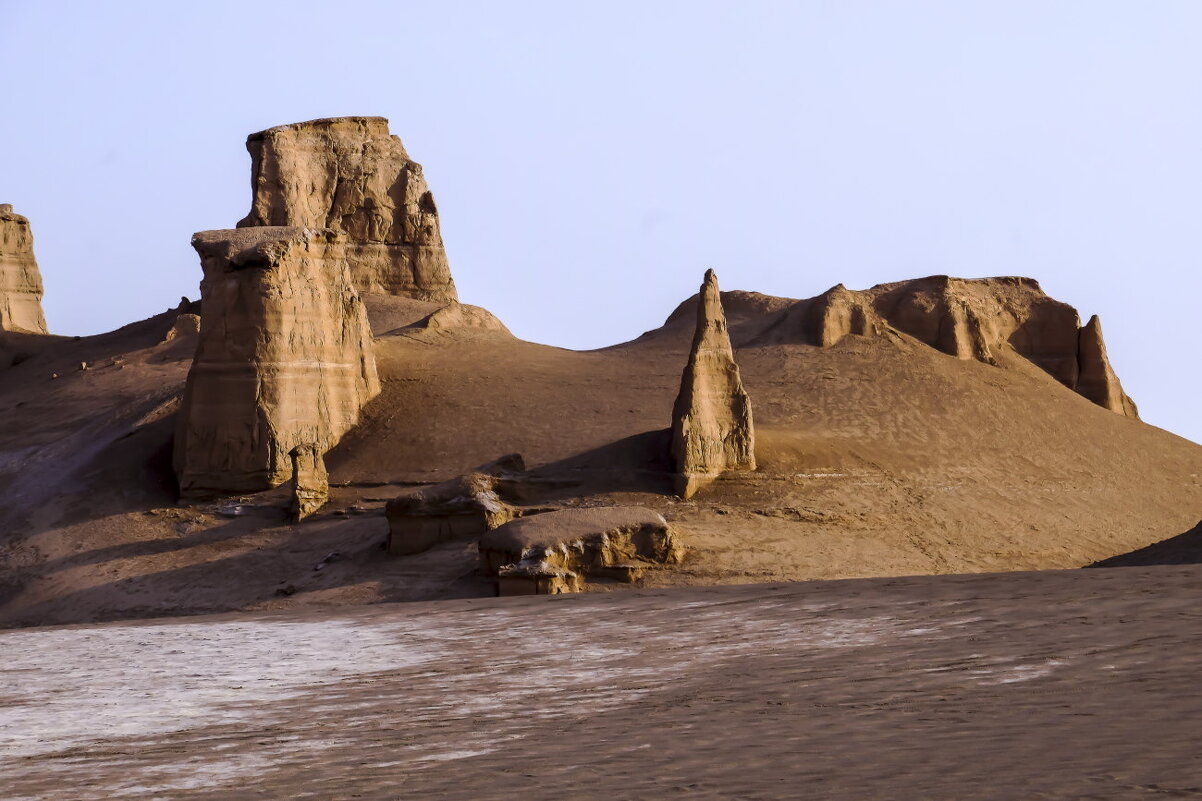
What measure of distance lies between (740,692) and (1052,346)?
27932mm

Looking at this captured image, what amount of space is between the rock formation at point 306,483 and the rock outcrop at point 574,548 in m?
4.94

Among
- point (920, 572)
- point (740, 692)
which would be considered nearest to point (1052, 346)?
point (920, 572)

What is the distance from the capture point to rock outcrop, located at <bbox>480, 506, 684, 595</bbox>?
722 inches

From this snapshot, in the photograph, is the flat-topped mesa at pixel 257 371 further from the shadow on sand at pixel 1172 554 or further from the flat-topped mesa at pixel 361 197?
the shadow on sand at pixel 1172 554

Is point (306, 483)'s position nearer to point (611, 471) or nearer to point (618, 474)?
point (611, 471)

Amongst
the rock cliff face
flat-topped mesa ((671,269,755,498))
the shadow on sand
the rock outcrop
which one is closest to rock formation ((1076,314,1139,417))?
the rock cliff face

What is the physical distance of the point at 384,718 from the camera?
956 cm

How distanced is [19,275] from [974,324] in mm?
28647

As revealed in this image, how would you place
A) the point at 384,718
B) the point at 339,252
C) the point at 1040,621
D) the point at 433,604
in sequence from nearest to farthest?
the point at 384,718, the point at 1040,621, the point at 433,604, the point at 339,252

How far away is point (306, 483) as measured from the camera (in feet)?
76.5

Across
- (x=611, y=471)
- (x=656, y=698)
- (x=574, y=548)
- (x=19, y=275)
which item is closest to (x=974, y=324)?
(x=611, y=471)

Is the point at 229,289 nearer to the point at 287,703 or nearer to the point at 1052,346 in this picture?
the point at 287,703

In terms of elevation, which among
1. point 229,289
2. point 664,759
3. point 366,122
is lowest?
point 664,759

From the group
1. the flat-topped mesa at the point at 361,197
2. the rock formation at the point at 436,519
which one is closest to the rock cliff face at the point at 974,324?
the flat-topped mesa at the point at 361,197
